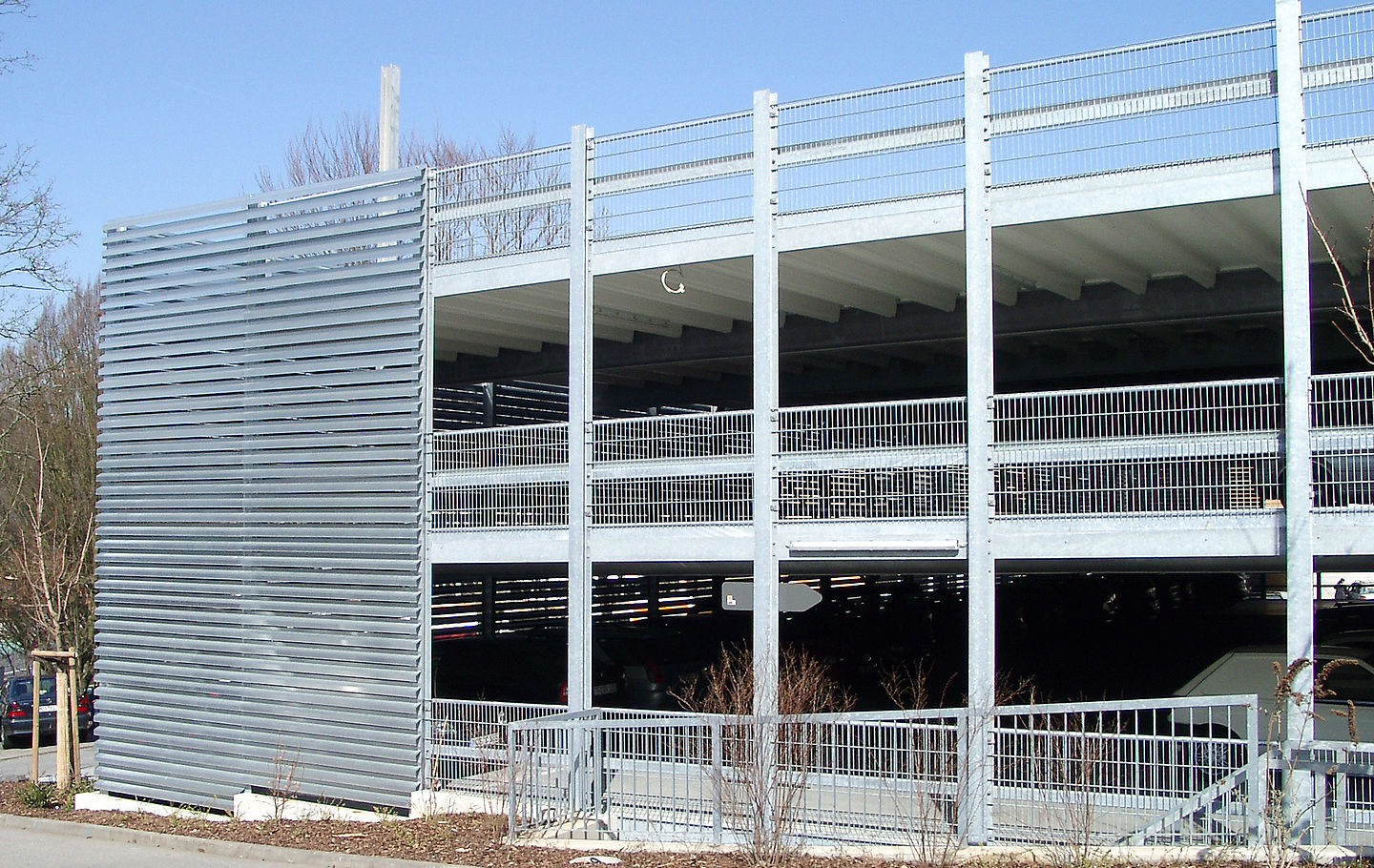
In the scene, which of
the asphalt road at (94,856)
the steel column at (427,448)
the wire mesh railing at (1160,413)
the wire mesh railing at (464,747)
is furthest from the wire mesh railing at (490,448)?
the wire mesh railing at (1160,413)

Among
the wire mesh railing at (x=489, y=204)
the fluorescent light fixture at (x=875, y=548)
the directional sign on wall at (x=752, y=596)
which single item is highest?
the wire mesh railing at (x=489, y=204)

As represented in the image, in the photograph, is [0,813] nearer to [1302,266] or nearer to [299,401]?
[299,401]

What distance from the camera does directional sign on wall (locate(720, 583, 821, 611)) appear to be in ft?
40.2

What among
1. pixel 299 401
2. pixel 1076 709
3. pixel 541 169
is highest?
pixel 541 169

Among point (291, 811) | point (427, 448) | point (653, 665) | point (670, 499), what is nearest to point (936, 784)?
point (670, 499)

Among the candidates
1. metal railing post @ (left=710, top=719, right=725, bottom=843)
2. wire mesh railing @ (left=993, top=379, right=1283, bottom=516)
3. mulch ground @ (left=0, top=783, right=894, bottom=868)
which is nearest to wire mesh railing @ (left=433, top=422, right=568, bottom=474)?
mulch ground @ (left=0, top=783, right=894, bottom=868)

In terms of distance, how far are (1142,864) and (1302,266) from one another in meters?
5.18

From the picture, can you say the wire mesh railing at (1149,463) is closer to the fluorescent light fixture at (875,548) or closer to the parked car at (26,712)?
the fluorescent light fixture at (875,548)

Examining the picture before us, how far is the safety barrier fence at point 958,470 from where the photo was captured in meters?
10.9

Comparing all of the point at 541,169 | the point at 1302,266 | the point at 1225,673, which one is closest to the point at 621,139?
the point at 541,169

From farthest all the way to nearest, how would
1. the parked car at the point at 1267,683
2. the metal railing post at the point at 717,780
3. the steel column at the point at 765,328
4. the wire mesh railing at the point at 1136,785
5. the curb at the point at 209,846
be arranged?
the steel column at the point at 765,328 → the parked car at the point at 1267,683 → the curb at the point at 209,846 → the metal railing post at the point at 717,780 → the wire mesh railing at the point at 1136,785

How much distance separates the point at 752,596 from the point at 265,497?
6245 mm

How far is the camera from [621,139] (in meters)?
13.6

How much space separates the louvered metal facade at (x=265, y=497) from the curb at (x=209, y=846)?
1784 millimetres
